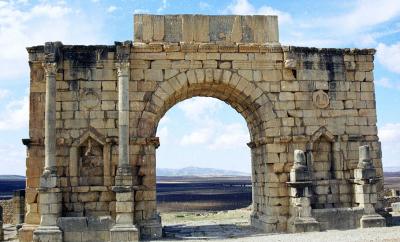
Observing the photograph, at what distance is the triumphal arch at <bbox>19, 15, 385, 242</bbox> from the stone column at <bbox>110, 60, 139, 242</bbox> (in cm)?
3

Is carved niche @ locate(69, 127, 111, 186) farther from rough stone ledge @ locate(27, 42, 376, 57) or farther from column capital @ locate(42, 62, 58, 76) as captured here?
rough stone ledge @ locate(27, 42, 376, 57)

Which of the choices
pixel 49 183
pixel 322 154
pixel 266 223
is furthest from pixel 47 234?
pixel 322 154

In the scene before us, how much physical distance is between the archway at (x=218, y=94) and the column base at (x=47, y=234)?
218cm

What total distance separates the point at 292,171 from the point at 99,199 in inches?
202

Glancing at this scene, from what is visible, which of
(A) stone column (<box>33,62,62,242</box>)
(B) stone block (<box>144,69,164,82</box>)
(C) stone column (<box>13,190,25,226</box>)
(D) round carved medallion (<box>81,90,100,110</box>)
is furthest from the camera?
(C) stone column (<box>13,190,25,226</box>)

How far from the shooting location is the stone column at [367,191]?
13.1 metres

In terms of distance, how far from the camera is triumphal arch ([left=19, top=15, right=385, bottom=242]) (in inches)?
495

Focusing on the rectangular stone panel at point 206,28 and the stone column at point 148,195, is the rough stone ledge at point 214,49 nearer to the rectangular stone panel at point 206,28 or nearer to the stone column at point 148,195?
the rectangular stone panel at point 206,28

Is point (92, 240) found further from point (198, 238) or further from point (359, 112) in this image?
point (359, 112)

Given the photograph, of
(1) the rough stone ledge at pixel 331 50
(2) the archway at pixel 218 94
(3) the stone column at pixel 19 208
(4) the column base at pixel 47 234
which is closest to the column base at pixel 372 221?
(2) the archway at pixel 218 94

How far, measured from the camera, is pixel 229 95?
14.5 metres

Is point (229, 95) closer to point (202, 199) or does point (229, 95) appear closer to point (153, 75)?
point (153, 75)

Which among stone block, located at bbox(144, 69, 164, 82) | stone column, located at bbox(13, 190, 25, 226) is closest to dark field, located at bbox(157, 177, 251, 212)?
stone column, located at bbox(13, 190, 25, 226)

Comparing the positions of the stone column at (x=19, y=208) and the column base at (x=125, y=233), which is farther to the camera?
the stone column at (x=19, y=208)
